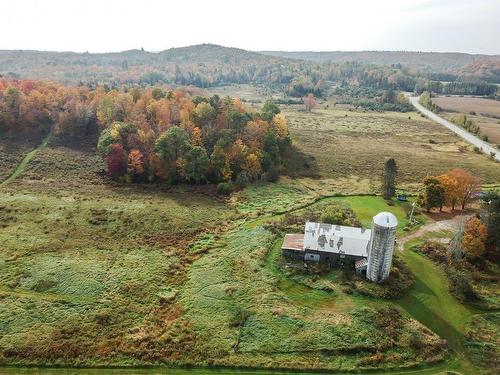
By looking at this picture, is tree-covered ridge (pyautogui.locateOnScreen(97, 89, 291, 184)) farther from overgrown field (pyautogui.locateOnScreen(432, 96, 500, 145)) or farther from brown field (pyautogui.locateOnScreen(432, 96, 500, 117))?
brown field (pyautogui.locateOnScreen(432, 96, 500, 117))

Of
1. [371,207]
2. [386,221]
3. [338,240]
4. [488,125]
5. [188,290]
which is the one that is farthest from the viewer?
[488,125]

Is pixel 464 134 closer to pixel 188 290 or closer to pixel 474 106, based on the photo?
pixel 474 106

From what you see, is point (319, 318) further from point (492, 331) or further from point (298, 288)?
point (492, 331)

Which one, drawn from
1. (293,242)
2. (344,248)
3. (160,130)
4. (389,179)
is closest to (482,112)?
(389,179)

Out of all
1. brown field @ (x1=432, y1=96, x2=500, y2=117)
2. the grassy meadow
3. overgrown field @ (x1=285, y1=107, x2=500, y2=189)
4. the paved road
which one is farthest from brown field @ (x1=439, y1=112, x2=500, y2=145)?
the grassy meadow

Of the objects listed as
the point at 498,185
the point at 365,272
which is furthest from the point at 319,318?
the point at 498,185

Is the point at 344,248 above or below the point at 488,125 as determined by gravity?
below

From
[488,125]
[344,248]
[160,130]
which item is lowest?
[344,248]
